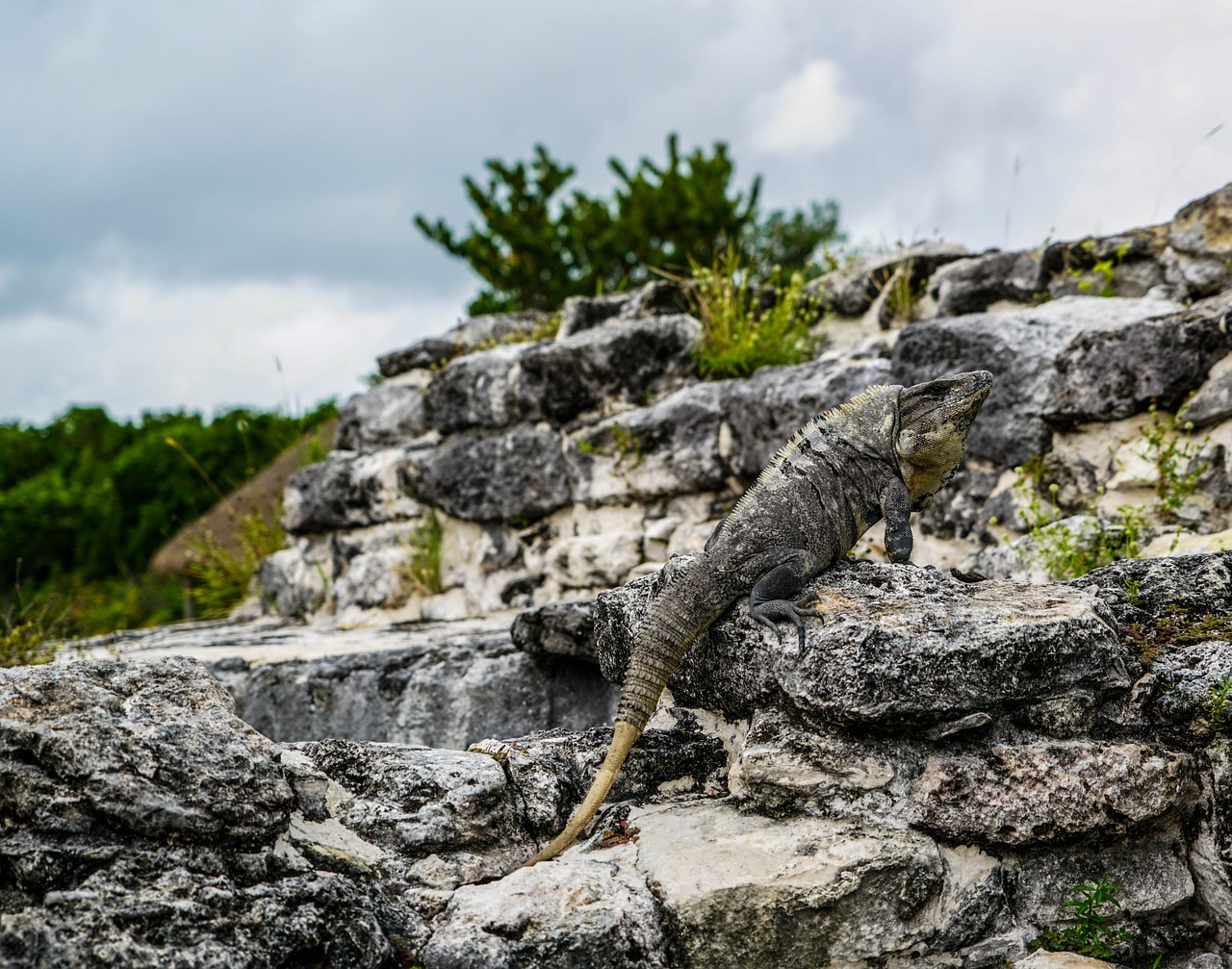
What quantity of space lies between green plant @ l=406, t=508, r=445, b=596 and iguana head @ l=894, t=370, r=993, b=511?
4.62 m

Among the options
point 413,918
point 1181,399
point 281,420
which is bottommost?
point 413,918

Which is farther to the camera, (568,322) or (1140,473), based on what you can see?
(568,322)

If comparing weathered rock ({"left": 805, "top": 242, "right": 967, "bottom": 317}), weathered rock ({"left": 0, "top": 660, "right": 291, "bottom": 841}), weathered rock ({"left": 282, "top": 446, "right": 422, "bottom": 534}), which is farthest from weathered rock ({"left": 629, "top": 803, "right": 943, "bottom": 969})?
weathered rock ({"left": 282, "top": 446, "right": 422, "bottom": 534})

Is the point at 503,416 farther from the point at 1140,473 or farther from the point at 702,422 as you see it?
the point at 1140,473

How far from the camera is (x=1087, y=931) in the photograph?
302 cm

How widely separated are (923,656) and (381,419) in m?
6.63

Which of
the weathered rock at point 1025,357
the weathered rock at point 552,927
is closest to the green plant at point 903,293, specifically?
the weathered rock at point 1025,357

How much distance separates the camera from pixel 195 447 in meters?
19.1

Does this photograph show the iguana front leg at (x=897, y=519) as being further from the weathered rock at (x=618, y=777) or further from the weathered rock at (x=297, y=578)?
the weathered rock at (x=297, y=578)

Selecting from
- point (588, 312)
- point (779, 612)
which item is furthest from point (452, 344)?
point (779, 612)

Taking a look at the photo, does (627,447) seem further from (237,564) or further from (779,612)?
(237,564)

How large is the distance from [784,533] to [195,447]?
58.3ft

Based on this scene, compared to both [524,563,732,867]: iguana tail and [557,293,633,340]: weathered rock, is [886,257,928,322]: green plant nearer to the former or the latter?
[557,293,633,340]: weathered rock

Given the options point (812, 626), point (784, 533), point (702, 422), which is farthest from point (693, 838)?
point (702, 422)
